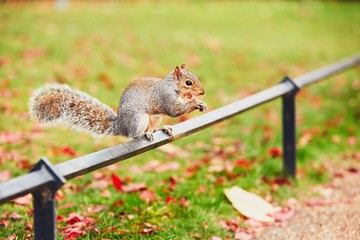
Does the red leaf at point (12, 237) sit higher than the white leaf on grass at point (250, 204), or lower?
lower

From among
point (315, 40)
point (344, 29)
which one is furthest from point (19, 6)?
point (344, 29)

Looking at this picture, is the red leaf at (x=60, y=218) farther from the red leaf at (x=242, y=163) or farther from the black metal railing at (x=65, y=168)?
the red leaf at (x=242, y=163)

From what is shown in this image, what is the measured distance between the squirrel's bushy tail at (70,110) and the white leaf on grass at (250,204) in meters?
1.00

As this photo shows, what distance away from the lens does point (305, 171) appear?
4051 mm

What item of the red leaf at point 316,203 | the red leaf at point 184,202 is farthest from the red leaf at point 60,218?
the red leaf at point 316,203

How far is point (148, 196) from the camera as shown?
324 cm

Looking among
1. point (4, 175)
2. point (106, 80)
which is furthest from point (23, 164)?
point (106, 80)

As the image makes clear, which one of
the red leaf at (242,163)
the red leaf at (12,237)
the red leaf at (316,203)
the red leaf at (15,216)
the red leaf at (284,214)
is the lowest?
the red leaf at (12,237)

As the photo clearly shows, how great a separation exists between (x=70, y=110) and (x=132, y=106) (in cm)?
31

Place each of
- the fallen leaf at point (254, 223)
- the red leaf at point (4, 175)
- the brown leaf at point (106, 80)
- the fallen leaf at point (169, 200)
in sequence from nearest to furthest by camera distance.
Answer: the fallen leaf at point (254, 223)
the fallen leaf at point (169, 200)
the red leaf at point (4, 175)
the brown leaf at point (106, 80)

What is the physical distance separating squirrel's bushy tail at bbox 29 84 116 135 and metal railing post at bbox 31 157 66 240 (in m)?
0.52

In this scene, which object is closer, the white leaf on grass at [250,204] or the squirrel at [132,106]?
the squirrel at [132,106]

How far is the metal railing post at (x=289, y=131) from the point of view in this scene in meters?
3.67

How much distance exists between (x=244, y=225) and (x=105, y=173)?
3.86ft
